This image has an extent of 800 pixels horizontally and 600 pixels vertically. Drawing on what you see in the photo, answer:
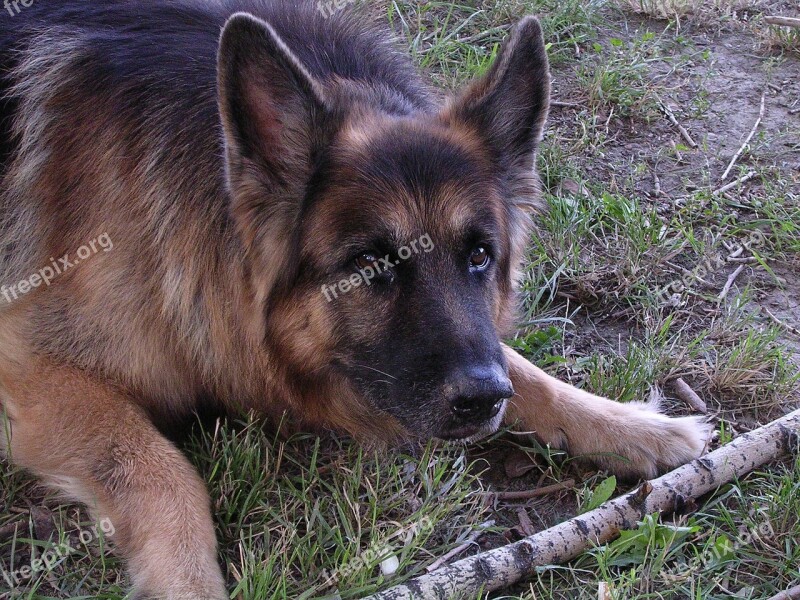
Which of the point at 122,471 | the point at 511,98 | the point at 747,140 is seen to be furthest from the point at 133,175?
the point at 747,140

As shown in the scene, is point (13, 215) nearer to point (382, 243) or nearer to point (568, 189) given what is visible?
point (382, 243)

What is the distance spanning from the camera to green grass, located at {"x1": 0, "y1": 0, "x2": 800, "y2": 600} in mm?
2955

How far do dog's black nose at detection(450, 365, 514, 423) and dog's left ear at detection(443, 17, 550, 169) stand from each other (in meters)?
0.91

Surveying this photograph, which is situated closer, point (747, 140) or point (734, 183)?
point (734, 183)

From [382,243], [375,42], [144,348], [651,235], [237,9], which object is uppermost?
[237,9]

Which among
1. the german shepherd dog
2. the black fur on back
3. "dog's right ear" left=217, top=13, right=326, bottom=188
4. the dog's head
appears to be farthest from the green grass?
the black fur on back

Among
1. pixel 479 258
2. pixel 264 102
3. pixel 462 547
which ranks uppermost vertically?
pixel 264 102

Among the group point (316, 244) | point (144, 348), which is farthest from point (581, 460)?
point (144, 348)

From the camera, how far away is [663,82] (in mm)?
A: 5758

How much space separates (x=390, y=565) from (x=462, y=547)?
1.01 feet

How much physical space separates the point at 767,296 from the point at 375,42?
2498 millimetres

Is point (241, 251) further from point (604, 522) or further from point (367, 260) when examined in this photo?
point (604, 522)

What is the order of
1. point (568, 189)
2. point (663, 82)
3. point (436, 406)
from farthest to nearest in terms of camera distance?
point (663, 82), point (568, 189), point (436, 406)

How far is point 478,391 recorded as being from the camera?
281 centimetres
